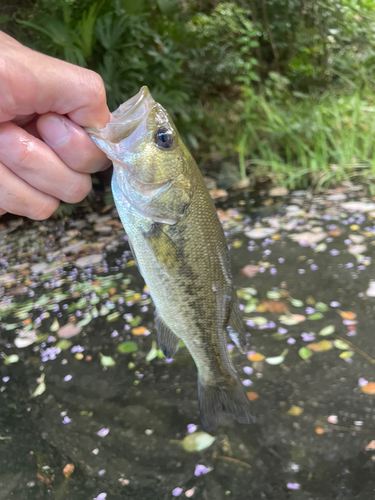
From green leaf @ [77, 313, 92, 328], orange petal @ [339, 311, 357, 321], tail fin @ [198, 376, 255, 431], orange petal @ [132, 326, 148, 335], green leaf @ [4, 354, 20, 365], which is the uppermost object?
tail fin @ [198, 376, 255, 431]

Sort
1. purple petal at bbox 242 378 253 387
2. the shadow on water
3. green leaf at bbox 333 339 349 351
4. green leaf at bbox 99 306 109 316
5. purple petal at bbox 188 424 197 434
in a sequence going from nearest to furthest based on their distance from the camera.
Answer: the shadow on water, purple petal at bbox 188 424 197 434, purple petal at bbox 242 378 253 387, green leaf at bbox 333 339 349 351, green leaf at bbox 99 306 109 316

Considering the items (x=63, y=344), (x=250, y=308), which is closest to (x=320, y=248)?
(x=250, y=308)

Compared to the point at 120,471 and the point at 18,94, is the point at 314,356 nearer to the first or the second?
the point at 120,471

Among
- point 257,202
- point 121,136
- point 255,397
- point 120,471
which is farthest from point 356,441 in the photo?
point 257,202

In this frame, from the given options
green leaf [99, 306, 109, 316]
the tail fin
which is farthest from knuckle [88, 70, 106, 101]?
green leaf [99, 306, 109, 316]

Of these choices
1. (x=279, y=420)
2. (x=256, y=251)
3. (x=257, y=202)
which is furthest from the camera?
(x=257, y=202)

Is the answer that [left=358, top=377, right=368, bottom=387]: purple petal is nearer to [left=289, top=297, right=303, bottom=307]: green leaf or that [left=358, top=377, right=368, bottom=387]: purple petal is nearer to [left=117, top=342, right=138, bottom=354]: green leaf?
[left=289, top=297, right=303, bottom=307]: green leaf
